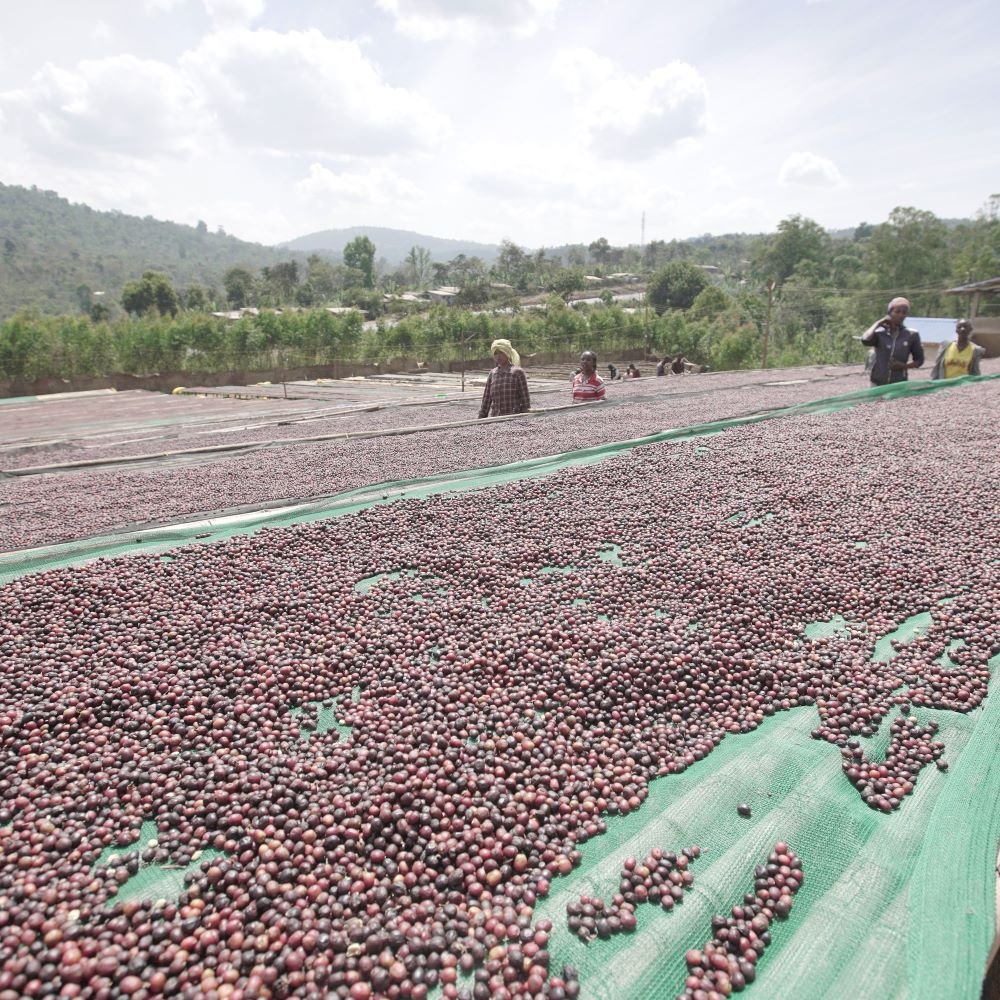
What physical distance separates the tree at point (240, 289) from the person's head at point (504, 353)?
308 feet

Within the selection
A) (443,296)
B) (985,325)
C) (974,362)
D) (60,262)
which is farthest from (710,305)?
(60,262)

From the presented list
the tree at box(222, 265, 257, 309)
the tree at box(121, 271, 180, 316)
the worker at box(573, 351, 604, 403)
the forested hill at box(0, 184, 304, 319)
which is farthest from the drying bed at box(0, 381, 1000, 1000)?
the tree at box(222, 265, 257, 309)

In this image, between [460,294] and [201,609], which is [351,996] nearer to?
[201,609]

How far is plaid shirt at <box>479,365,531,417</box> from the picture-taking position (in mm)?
8633

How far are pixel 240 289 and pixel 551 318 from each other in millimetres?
69253

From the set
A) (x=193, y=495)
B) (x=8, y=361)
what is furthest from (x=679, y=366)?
(x=8, y=361)

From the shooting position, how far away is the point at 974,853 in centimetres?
178

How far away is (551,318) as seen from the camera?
3834 centimetres

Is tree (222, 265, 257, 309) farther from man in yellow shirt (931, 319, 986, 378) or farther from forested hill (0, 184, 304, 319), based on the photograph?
man in yellow shirt (931, 319, 986, 378)

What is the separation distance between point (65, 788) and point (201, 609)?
1186 millimetres

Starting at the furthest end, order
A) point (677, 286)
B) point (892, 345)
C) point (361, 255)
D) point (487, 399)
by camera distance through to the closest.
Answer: point (361, 255)
point (677, 286)
point (487, 399)
point (892, 345)

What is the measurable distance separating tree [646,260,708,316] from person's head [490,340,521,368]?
67055mm

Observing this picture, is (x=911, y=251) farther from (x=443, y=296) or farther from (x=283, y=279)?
(x=283, y=279)

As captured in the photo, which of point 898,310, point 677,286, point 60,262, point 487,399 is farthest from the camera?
point 60,262
